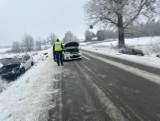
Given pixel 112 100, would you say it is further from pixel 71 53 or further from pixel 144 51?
pixel 144 51

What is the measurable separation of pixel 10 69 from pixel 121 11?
20756mm

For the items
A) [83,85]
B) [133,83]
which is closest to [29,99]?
[83,85]

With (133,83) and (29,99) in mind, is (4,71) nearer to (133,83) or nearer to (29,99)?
(29,99)

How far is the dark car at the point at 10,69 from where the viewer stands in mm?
17097

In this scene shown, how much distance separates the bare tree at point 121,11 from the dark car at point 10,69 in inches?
748

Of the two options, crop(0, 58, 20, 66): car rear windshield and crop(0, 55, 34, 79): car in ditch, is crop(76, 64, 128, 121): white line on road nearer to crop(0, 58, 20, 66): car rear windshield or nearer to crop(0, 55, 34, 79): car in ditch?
crop(0, 55, 34, 79): car in ditch

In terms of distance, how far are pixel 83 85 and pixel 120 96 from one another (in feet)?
8.14

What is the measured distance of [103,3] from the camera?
3450cm

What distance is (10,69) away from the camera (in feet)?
58.9

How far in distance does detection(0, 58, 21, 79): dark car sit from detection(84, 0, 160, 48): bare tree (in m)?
19.0

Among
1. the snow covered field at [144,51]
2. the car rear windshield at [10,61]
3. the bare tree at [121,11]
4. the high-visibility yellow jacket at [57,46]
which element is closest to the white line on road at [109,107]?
the snow covered field at [144,51]

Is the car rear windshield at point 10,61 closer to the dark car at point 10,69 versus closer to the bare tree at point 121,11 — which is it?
the dark car at point 10,69

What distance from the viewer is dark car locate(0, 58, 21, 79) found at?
56.1 feet

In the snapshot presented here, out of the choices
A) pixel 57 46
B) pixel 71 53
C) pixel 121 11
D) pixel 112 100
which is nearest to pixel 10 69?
pixel 57 46
